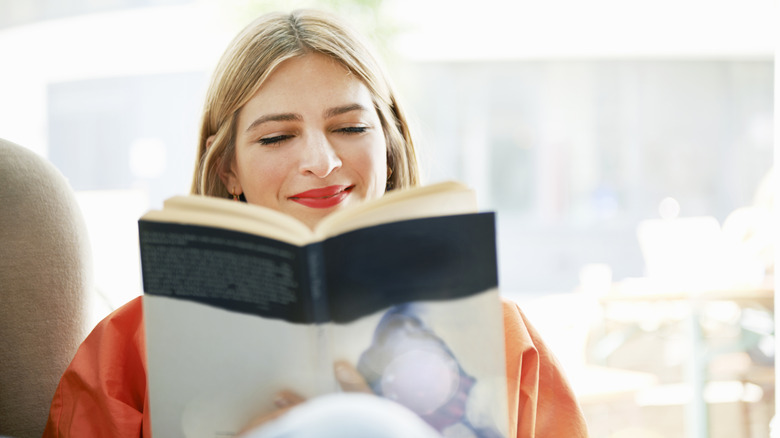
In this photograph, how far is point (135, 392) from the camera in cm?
88

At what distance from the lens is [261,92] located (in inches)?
39.8

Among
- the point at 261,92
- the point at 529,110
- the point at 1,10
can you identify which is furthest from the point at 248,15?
the point at 529,110

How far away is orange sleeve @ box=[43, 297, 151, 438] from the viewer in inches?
32.2

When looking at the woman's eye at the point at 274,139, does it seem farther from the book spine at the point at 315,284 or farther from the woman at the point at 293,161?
the book spine at the point at 315,284

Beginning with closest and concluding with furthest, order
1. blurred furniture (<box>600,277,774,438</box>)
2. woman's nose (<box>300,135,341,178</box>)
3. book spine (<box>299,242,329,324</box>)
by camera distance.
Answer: book spine (<box>299,242,329,324</box>)
woman's nose (<box>300,135,341,178</box>)
blurred furniture (<box>600,277,774,438</box>)

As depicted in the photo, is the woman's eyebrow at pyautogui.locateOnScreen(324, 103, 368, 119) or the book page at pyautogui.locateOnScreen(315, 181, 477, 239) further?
the woman's eyebrow at pyautogui.locateOnScreen(324, 103, 368, 119)

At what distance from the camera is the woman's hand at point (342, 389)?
619 mm

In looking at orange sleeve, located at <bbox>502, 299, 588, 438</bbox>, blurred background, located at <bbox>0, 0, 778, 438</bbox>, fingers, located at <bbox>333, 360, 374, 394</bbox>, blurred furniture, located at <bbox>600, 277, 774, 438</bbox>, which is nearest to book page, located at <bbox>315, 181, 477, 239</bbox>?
fingers, located at <bbox>333, 360, 374, 394</bbox>

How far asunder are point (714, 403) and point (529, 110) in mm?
4991

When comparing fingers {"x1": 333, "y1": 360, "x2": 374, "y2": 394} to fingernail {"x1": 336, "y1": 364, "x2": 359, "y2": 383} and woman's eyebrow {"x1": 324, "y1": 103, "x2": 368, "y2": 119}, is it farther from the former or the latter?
woman's eyebrow {"x1": 324, "y1": 103, "x2": 368, "y2": 119}

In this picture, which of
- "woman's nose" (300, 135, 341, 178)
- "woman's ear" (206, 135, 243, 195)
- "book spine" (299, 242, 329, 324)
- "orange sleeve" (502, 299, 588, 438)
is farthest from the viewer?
"woman's ear" (206, 135, 243, 195)

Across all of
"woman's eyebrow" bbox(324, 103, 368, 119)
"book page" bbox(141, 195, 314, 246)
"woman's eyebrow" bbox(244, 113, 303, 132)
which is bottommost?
"book page" bbox(141, 195, 314, 246)

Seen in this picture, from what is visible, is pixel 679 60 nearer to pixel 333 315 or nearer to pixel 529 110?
pixel 529 110

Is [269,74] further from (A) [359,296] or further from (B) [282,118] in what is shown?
(A) [359,296]
